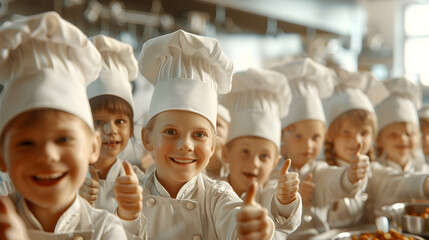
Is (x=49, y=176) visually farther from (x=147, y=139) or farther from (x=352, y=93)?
(x=352, y=93)

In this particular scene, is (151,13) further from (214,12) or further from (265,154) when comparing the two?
(265,154)

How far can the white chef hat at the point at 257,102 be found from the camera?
3.51ft

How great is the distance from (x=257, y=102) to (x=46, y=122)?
1.94 feet

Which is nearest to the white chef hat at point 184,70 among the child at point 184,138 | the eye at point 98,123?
the child at point 184,138

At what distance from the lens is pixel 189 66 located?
85 cm

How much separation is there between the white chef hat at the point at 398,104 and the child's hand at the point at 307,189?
669mm

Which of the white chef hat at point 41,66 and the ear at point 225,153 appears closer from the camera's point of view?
the white chef hat at point 41,66

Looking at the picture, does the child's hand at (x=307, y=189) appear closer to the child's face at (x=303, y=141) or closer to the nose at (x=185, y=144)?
the child's face at (x=303, y=141)

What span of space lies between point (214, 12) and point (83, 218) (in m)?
2.64

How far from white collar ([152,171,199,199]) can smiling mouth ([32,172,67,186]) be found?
0.84 feet

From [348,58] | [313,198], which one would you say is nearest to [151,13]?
[313,198]

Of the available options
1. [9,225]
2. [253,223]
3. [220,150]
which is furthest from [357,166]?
[9,225]

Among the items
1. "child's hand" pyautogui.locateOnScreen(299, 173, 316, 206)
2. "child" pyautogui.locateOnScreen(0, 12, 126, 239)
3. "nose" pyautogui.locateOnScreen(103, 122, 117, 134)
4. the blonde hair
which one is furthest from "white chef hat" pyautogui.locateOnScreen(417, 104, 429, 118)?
"child" pyautogui.locateOnScreen(0, 12, 126, 239)

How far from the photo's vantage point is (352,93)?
150 centimetres
